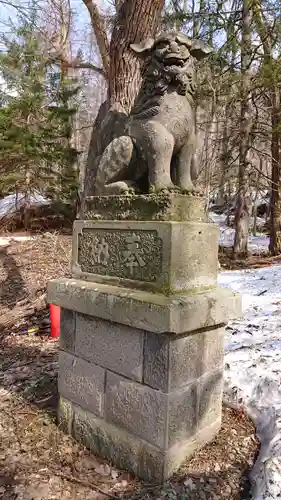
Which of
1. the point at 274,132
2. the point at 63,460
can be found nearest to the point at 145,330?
the point at 63,460

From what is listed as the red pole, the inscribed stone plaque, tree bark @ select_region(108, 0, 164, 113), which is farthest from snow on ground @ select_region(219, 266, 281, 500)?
tree bark @ select_region(108, 0, 164, 113)

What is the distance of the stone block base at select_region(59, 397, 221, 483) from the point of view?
2018 mm

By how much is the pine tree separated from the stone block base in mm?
7727

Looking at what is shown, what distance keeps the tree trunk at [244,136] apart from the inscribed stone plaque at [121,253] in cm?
686

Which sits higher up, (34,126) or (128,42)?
(34,126)

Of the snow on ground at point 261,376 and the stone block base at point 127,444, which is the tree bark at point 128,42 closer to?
the snow on ground at point 261,376

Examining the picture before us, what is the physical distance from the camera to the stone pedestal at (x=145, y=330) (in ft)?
6.44

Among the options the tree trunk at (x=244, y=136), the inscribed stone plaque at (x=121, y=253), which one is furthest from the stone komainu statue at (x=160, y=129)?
the tree trunk at (x=244, y=136)

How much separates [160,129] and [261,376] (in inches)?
75.4

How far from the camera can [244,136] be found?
8.72 metres

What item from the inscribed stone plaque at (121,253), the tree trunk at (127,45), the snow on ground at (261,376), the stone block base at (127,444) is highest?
the tree trunk at (127,45)

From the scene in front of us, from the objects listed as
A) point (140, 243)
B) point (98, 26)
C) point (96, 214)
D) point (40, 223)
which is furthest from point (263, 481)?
Answer: point (40, 223)

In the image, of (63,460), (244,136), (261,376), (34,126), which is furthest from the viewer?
(34,126)

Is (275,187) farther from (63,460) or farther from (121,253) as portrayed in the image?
(63,460)
